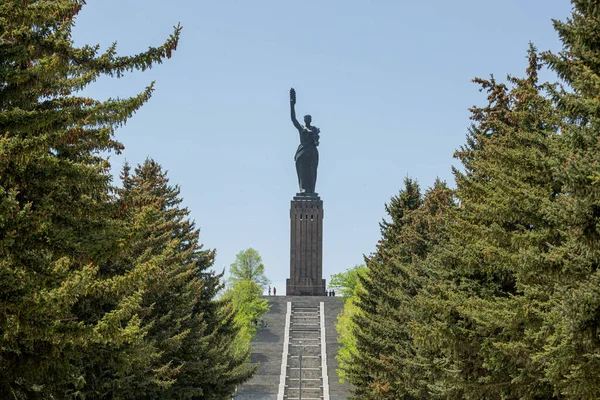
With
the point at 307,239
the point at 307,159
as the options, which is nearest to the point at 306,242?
the point at 307,239

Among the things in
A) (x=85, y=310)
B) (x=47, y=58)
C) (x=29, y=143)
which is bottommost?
(x=85, y=310)

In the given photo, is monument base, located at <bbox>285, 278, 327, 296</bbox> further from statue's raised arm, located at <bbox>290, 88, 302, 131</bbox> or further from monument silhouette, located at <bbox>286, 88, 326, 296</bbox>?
statue's raised arm, located at <bbox>290, 88, 302, 131</bbox>

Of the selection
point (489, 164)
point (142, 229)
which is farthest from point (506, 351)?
point (142, 229)

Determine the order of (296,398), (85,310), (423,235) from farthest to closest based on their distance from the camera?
(296,398) → (423,235) → (85,310)

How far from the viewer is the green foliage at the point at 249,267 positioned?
92.3 metres

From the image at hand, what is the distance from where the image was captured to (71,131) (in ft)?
35.7

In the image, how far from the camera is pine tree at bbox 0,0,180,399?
10078 millimetres

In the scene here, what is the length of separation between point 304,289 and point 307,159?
11306 millimetres

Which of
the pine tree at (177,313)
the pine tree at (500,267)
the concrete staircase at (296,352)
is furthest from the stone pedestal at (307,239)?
the pine tree at (500,267)

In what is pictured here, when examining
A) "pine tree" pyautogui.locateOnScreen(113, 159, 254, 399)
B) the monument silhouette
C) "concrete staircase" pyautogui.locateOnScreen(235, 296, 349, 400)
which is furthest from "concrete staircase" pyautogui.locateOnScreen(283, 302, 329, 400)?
"pine tree" pyautogui.locateOnScreen(113, 159, 254, 399)

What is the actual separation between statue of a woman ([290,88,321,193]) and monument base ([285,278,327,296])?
8102mm

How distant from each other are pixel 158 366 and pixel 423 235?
31.8ft

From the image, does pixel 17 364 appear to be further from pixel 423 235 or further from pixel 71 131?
pixel 423 235

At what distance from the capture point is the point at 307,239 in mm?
78625
